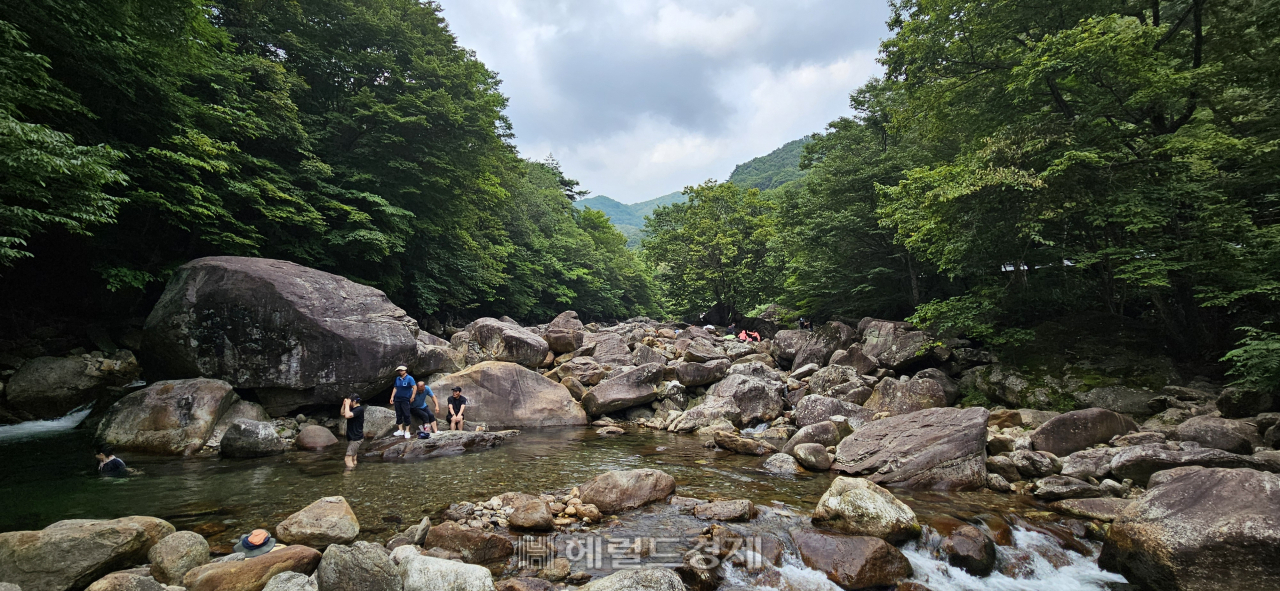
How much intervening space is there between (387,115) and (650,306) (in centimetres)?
4816

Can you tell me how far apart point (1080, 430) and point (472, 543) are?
10581 mm

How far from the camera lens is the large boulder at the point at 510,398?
13742 millimetres

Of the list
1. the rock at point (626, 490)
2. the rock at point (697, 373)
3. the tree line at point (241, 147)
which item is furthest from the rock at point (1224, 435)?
the tree line at point (241, 147)

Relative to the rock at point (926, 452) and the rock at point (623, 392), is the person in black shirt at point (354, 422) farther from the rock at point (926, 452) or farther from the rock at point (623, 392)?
the rock at point (926, 452)

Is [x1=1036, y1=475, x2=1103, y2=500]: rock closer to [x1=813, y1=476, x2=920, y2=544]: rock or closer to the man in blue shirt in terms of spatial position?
[x1=813, y1=476, x2=920, y2=544]: rock

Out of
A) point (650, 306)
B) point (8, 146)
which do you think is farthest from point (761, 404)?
point (650, 306)

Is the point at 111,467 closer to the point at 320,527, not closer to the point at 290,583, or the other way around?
the point at 320,527

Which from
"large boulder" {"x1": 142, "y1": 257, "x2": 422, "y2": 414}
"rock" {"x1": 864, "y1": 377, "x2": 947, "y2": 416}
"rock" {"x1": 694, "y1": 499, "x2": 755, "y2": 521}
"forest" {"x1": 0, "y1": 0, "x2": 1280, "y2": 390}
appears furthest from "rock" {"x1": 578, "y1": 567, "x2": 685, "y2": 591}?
"large boulder" {"x1": 142, "y1": 257, "x2": 422, "y2": 414}

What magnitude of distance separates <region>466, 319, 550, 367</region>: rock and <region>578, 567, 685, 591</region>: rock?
45.7 feet

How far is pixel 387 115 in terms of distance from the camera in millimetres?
19172

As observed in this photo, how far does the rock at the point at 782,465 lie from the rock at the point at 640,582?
5.43m

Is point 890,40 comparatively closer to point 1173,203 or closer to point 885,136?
point 885,136

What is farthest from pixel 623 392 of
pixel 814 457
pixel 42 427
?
pixel 42 427

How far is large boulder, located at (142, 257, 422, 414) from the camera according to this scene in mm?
11188
